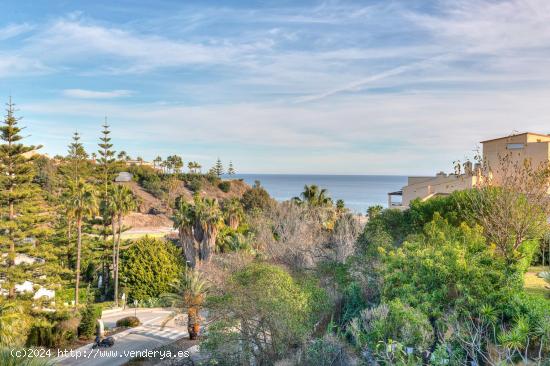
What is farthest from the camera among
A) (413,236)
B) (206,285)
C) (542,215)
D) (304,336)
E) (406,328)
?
(206,285)

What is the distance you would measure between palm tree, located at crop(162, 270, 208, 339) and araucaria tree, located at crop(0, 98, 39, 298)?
30.5 feet

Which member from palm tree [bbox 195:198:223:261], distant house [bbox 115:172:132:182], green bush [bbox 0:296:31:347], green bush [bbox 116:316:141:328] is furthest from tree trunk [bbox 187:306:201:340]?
distant house [bbox 115:172:132:182]

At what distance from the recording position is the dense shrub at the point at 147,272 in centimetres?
3272

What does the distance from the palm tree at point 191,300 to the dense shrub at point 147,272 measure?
391 inches

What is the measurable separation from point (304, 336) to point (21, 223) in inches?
726

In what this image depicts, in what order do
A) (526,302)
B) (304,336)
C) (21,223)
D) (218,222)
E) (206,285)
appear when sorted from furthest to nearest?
(218,222) < (21,223) < (206,285) < (304,336) < (526,302)

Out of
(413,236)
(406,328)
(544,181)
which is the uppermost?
(544,181)

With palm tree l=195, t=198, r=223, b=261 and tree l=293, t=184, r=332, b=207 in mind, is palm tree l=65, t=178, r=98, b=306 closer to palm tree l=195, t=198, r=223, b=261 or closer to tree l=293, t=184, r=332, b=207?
palm tree l=195, t=198, r=223, b=261

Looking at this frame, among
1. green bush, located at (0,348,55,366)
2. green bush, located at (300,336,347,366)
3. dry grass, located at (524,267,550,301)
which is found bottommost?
green bush, located at (300,336,347,366)

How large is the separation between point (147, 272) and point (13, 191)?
35.3ft

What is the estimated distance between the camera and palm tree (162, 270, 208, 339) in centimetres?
2245

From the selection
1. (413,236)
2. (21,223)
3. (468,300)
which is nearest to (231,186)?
(21,223)

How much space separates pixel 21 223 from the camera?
2553cm

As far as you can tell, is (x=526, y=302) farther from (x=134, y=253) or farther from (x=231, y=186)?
(x=231, y=186)
